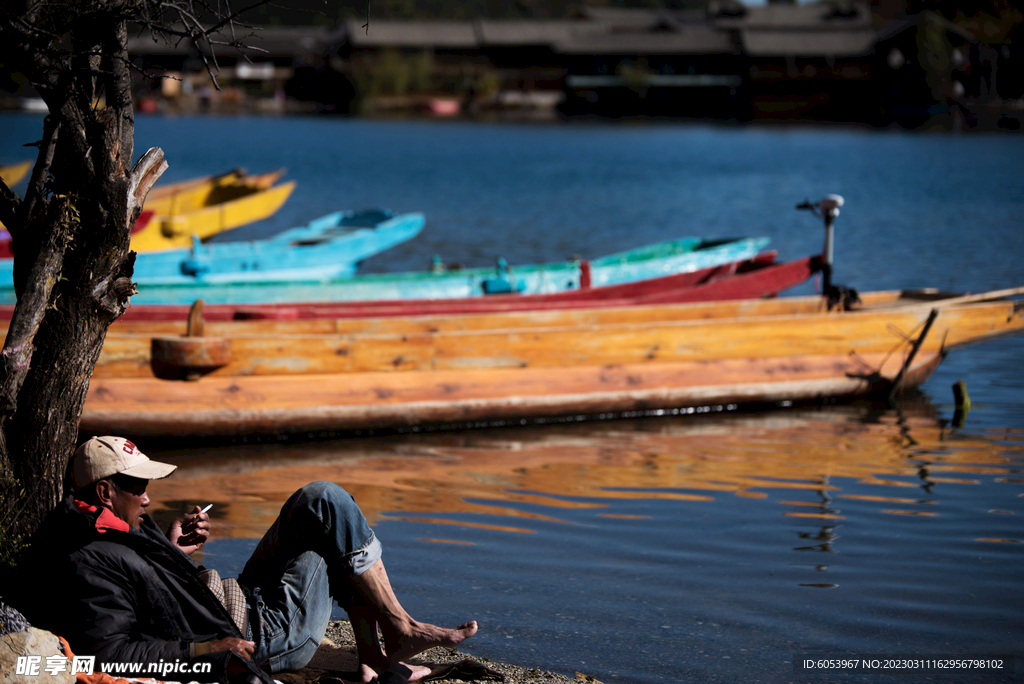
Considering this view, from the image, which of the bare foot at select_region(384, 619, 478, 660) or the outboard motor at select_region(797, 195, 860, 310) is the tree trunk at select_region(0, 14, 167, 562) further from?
the outboard motor at select_region(797, 195, 860, 310)

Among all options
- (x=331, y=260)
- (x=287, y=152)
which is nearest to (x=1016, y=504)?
(x=331, y=260)

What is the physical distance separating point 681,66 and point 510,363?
84.3 meters

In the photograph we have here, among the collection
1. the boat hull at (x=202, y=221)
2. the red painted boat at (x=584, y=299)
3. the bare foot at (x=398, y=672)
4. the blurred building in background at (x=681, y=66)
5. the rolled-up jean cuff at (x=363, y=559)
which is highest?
the blurred building in background at (x=681, y=66)

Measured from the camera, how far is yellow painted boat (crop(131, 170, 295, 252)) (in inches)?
601

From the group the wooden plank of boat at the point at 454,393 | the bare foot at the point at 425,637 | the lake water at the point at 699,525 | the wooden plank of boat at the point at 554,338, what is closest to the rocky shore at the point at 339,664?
the bare foot at the point at 425,637

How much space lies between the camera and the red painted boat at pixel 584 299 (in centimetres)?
905

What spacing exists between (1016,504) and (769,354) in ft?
8.85

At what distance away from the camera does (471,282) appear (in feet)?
37.6

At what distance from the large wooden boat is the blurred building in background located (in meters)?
69.4

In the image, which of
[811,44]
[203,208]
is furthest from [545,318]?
[811,44]

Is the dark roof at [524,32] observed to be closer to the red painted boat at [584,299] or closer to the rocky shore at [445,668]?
the red painted boat at [584,299]

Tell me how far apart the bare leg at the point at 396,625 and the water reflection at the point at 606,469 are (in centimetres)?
265

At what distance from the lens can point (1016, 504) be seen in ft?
23.6

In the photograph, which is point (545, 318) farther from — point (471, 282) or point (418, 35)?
point (418, 35)
